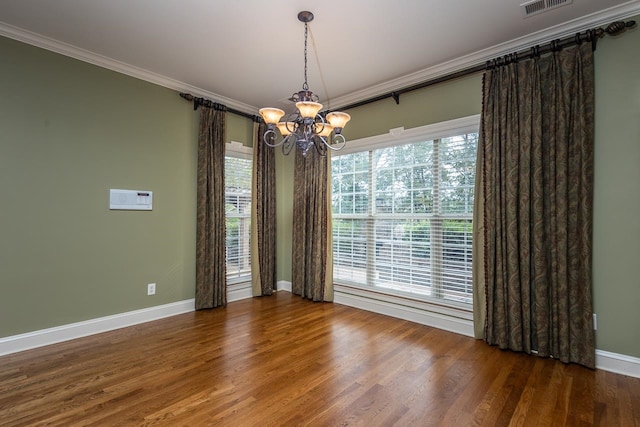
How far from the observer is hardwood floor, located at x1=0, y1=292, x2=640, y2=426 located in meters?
1.93

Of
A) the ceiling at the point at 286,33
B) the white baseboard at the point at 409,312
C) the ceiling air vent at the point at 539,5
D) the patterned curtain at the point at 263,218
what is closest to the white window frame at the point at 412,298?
the white baseboard at the point at 409,312

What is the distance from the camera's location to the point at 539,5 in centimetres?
245

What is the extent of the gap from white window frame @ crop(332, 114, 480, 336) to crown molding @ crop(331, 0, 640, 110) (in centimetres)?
57

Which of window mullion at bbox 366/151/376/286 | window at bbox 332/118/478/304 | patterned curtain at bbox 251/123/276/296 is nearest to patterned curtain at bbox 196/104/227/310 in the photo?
patterned curtain at bbox 251/123/276/296

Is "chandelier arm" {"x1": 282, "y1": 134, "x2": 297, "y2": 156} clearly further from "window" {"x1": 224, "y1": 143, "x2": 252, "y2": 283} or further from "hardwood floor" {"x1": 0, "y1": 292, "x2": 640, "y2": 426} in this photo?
"hardwood floor" {"x1": 0, "y1": 292, "x2": 640, "y2": 426}

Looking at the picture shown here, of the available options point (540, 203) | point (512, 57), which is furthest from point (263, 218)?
point (512, 57)

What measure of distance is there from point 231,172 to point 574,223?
13.5 feet

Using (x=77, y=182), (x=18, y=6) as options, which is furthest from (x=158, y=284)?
(x=18, y=6)

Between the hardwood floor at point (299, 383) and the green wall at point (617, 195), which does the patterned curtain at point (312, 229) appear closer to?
the hardwood floor at point (299, 383)

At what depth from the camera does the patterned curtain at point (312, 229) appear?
4.47 m

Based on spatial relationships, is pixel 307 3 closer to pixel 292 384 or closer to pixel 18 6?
pixel 18 6

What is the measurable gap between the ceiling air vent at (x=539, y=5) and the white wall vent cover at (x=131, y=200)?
420 centimetres

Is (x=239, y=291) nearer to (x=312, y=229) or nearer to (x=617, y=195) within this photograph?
(x=312, y=229)

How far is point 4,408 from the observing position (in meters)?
1.99
